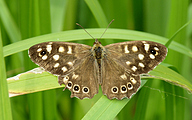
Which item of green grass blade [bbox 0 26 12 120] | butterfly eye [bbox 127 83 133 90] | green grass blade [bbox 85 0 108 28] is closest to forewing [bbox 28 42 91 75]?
green grass blade [bbox 85 0 108 28]

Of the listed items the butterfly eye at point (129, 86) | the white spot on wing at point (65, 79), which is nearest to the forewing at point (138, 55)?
the butterfly eye at point (129, 86)

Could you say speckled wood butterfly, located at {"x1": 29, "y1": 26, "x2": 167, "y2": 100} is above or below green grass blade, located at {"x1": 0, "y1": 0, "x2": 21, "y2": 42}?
below

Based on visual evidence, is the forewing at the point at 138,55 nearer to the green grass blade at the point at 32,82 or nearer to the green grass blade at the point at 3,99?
the green grass blade at the point at 32,82

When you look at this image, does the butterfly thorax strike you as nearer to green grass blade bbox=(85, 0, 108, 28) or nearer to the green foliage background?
the green foliage background

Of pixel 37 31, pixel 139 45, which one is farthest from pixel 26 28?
pixel 139 45

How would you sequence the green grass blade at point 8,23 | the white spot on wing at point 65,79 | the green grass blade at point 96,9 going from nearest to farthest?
the white spot on wing at point 65,79 → the green grass blade at point 96,9 → the green grass blade at point 8,23

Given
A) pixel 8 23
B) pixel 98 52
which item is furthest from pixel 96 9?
pixel 8 23
